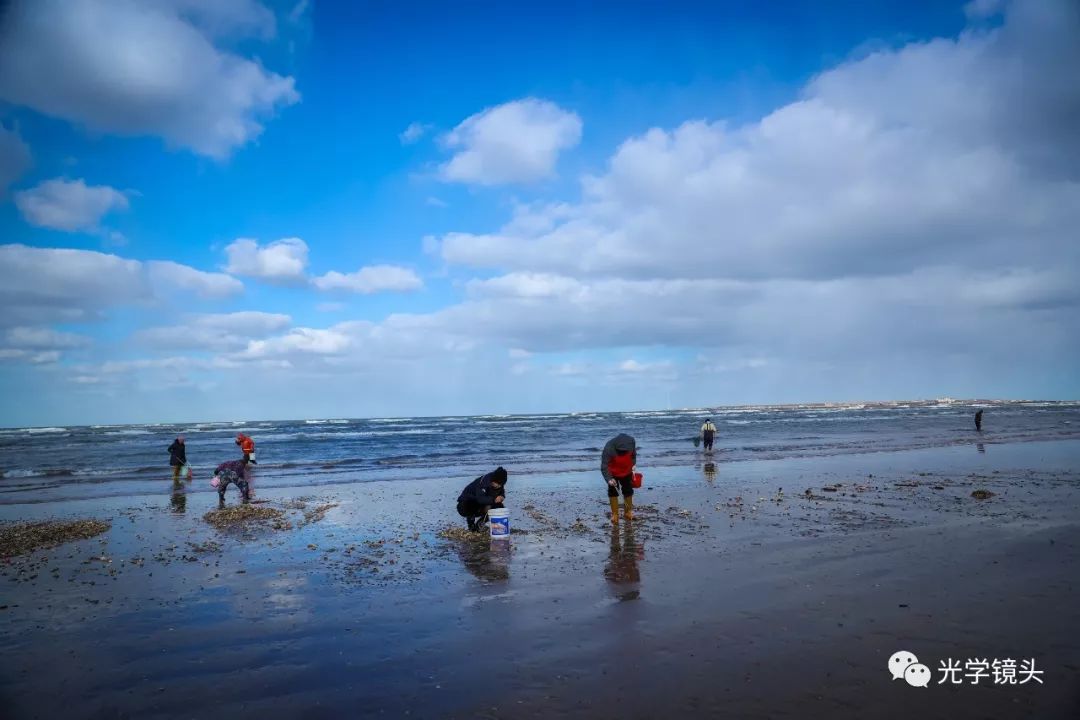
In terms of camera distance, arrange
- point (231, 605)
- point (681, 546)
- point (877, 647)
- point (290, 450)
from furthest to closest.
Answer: point (290, 450), point (681, 546), point (231, 605), point (877, 647)

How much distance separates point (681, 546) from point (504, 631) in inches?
205

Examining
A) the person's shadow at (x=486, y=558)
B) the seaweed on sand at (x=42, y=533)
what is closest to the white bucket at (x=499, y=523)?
the person's shadow at (x=486, y=558)

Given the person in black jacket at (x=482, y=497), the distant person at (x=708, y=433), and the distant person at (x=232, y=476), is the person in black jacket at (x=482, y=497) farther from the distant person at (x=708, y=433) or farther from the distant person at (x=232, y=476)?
the distant person at (x=708, y=433)

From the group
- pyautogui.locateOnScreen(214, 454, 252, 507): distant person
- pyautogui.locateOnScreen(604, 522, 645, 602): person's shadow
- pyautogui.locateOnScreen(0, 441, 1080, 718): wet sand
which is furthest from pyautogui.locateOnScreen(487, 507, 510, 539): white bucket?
pyautogui.locateOnScreen(214, 454, 252, 507): distant person

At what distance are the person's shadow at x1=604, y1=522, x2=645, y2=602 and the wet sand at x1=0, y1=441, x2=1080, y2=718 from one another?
55 millimetres

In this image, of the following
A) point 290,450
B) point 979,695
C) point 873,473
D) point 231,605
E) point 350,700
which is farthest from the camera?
point 290,450

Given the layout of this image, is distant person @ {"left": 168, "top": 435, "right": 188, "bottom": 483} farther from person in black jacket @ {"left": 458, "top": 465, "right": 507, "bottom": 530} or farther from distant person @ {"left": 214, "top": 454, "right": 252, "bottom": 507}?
person in black jacket @ {"left": 458, "top": 465, "right": 507, "bottom": 530}

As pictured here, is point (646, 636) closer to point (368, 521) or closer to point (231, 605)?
point (231, 605)

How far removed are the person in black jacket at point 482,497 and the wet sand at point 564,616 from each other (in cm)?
89

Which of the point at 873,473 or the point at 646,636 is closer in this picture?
the point at 646,636

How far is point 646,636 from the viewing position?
6.85 metres

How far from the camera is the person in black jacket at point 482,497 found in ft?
41.8

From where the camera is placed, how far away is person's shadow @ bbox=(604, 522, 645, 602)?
28.3ft

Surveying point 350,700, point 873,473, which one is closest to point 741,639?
point 350,700
